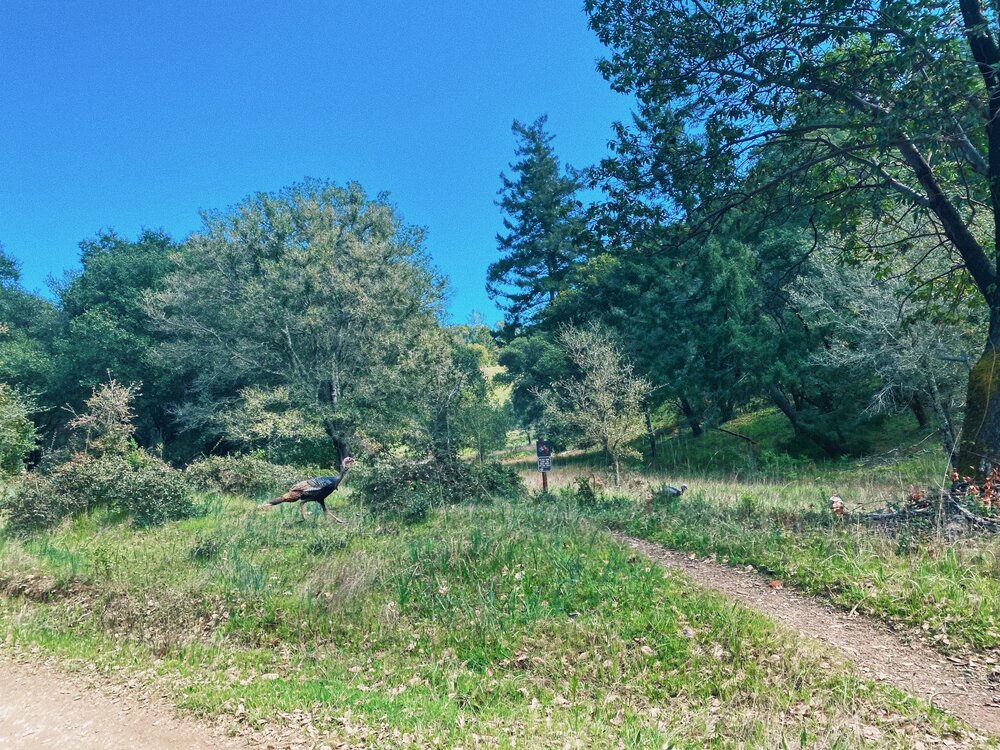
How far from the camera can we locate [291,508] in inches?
427

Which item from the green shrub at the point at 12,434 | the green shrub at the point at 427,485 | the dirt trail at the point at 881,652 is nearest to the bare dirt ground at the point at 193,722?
the dirt trail at the point at 881,652

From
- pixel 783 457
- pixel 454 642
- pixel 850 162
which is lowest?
pixel 783 457

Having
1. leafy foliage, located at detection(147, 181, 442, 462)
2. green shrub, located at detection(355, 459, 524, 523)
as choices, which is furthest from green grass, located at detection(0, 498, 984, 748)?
leafy foliage, located at detection(147, 181, 442, 462)

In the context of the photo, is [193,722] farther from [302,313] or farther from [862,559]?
[302,313]

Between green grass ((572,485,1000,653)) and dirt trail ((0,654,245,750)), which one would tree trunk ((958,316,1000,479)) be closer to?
green grass ((572,485,1000,653))

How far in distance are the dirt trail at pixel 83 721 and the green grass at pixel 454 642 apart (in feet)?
0.80

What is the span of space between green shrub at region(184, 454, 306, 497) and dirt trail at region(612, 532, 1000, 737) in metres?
13.4

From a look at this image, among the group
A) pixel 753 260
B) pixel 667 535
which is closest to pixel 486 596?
pixel 667 535

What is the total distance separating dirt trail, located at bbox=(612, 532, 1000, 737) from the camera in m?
3.84

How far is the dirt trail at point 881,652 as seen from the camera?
12.6ft

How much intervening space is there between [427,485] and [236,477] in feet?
25.7

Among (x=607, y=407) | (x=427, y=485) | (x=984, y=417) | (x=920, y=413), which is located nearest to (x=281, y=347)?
(x=607, y=407)

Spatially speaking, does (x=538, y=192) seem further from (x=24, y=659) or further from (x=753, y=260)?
(x=24, y=659)

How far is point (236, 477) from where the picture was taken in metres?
15.3
